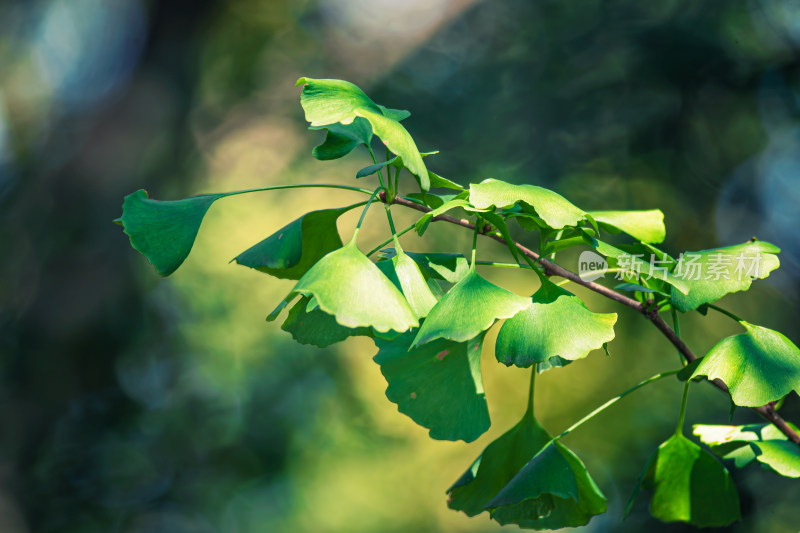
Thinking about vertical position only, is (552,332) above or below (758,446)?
above

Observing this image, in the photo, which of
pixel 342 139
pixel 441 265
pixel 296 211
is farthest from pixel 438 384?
pixel 296 211

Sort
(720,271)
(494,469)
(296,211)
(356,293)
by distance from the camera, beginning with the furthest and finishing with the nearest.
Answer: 1. (296,211)
2. (494,469)
3. (720,271)
4. (356,293)

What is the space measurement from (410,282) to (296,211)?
2.04 metres

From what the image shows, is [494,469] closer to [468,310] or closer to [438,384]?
[438,384]

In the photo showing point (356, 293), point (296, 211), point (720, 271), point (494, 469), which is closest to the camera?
point (356, 293)

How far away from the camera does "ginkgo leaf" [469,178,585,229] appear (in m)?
0.41

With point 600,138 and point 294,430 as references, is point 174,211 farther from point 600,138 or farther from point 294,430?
point 294,430

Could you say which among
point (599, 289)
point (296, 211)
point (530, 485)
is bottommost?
point (296, 211)

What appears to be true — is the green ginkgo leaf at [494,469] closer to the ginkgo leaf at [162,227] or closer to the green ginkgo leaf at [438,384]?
the green ginkgo leaf at [438,384]

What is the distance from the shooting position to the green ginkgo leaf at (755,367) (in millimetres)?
431

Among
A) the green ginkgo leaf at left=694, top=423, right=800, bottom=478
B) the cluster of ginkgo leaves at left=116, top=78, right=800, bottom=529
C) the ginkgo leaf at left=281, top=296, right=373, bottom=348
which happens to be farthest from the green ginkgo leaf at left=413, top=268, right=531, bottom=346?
the green ginkgo leaf at left=694, top=423, right=800, bottom=478

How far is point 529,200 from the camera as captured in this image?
0.42 metres

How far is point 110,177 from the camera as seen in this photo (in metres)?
2.32

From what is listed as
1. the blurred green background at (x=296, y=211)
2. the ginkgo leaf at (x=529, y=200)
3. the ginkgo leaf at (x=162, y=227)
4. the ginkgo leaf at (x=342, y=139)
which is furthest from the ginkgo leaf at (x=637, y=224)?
the blurred green background at (x=296, y=211)
